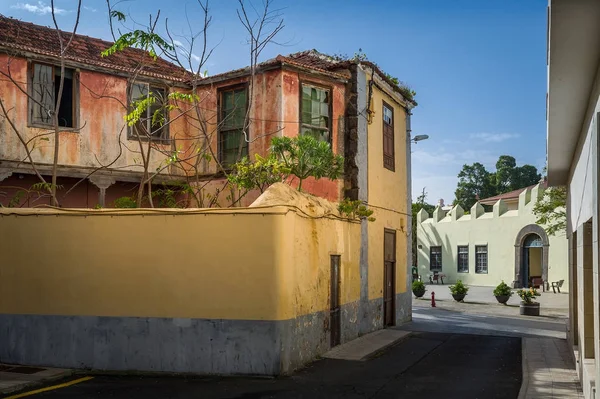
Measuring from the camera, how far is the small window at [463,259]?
130 ft

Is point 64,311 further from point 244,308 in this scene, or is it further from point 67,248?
point 244,308

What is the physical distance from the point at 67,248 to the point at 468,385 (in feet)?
24.8

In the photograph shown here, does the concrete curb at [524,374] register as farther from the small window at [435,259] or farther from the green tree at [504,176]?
the green tree at [504,176]

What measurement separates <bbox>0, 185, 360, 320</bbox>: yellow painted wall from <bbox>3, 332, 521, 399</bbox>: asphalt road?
1178mm

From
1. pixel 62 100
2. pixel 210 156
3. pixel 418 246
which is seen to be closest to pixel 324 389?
pixel 210 156

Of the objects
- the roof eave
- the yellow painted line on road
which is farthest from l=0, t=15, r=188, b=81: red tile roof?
the roof eave

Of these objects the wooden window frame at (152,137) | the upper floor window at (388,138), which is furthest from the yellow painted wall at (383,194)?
the wooden window frame at (152,137)

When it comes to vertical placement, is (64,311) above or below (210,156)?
below

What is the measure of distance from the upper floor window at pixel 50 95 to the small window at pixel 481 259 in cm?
2924

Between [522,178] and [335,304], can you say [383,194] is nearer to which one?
[335,304]

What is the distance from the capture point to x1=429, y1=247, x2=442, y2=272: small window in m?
42.0

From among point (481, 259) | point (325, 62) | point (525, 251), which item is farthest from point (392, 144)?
point (481, 259)

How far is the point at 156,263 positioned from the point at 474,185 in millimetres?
56624

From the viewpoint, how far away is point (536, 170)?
6494 cm
